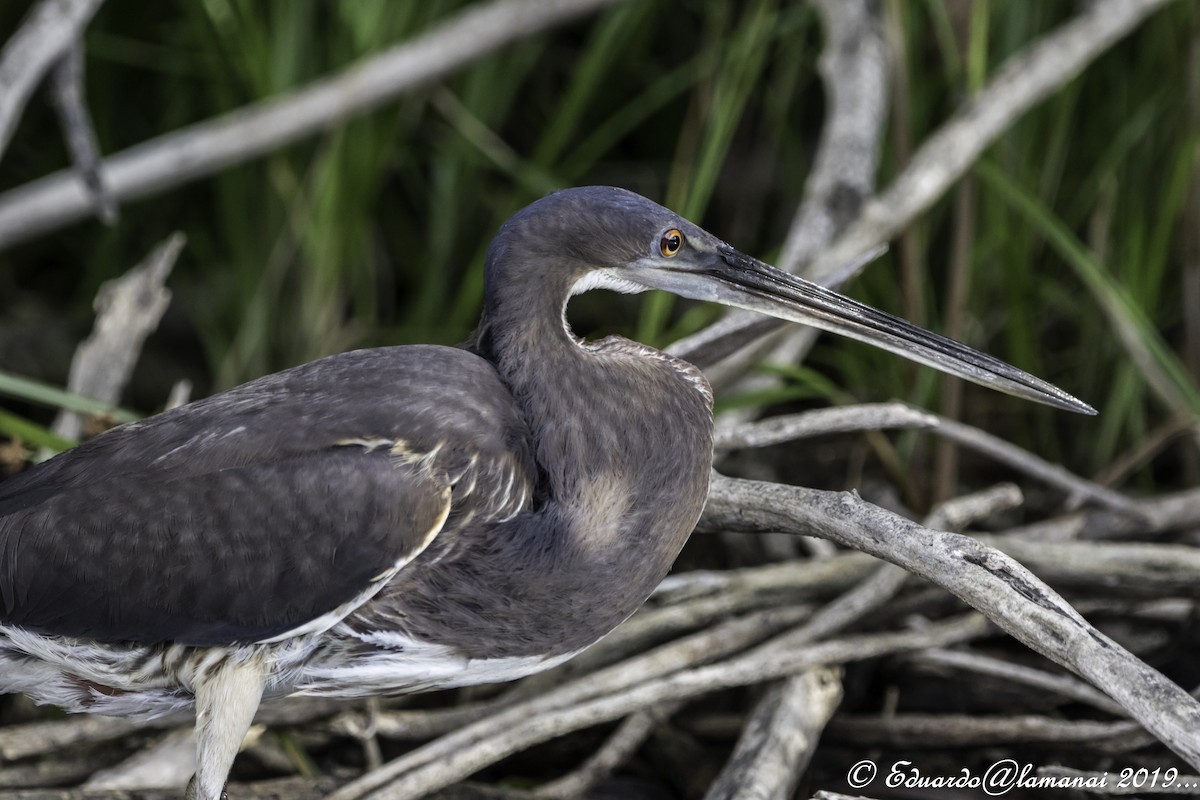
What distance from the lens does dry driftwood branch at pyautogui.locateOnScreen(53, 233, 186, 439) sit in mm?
3031

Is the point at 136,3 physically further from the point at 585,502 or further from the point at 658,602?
the point at 585,502

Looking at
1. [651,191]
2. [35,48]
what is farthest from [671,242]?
[651,191]

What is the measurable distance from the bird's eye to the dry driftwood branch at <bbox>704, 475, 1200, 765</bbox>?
17.3 inches

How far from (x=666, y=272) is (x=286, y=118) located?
183 centimetres

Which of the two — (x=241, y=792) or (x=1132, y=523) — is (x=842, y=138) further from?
(x=241, y=792)

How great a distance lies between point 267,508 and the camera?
6.75ft

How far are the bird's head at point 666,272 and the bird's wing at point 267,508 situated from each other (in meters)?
0.19

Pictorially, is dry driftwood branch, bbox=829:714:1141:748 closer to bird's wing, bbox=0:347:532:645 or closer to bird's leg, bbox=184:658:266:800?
bird's wing, bbox=0:347:532:645

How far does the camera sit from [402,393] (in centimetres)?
212

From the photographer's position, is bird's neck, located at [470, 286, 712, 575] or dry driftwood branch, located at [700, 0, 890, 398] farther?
dry driftwood branch, located at [700, 0, 890, 398]

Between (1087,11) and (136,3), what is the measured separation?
116 inches

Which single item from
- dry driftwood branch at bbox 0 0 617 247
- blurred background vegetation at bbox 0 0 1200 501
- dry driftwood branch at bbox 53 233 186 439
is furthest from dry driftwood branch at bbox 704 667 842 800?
dry driftwood branch at bbox 0 0 617 247

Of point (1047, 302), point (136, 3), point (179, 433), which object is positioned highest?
point (136, 3)

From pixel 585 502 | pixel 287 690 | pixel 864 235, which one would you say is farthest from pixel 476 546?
pixel 864 235
